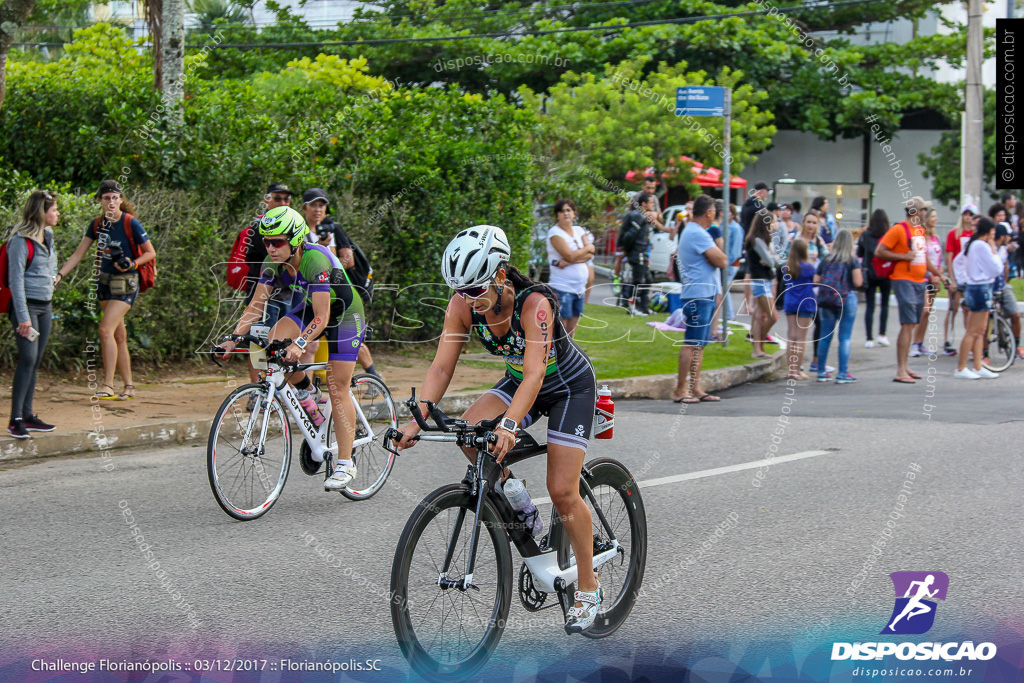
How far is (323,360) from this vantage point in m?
6.96

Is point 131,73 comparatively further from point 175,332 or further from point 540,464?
point 540,464

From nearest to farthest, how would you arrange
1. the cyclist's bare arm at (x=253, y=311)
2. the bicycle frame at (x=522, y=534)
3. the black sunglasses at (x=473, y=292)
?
the bicycle frame at (x=522, y=534) < the black sunglasses at (x=473, y=292) < the cyclist's bare arm at (x=253, y=311)

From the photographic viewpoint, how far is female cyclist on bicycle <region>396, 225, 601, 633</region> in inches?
162

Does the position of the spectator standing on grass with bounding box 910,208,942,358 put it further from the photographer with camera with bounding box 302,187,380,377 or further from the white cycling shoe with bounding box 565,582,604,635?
the white cycling shoe with bounding box 565,582,604,635

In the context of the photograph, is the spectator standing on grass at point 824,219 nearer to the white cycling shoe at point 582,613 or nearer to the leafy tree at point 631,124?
the leafy tree at point 631,124

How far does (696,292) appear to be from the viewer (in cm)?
1103

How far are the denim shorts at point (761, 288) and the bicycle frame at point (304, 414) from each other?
762cm

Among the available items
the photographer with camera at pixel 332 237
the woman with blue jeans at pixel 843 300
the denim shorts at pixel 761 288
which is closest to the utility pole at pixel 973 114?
the denim shorts at pixel 761 288

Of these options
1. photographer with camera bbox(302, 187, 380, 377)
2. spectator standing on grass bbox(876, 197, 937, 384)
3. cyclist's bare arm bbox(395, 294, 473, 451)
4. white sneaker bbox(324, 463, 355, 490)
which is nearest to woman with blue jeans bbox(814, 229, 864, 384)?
spectator standing on grass bbox(876, 197, 937, 384)

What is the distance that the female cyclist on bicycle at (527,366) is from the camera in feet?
13.5

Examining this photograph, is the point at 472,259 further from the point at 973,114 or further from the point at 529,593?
the point at 973,114

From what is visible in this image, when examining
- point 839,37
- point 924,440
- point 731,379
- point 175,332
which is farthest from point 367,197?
point 839,37

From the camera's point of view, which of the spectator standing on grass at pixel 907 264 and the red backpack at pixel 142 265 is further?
the spectator standing on grass at pixel 907 264

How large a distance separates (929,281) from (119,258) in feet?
35.1
